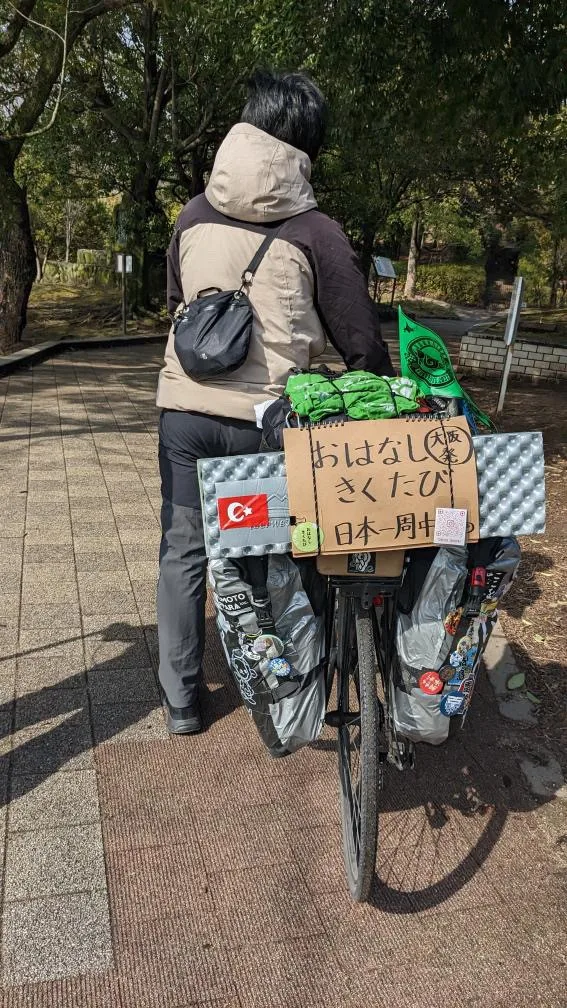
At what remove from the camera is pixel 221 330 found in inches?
93.7

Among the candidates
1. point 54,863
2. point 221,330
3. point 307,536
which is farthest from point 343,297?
point 54,863

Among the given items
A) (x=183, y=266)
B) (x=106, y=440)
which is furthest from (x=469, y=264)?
(x=183, y=266)

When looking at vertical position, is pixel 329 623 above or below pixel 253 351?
below

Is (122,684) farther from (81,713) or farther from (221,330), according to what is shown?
(221,330)

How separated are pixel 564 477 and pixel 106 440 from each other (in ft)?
13.0

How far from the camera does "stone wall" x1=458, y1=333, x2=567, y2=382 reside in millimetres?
11789

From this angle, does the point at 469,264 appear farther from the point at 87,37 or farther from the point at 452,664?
the point at 452,664

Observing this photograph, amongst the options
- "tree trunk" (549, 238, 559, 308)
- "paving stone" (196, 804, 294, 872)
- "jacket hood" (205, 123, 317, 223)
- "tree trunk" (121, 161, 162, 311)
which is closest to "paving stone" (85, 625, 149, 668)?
"paving stone" (196, 804, 294, 872)

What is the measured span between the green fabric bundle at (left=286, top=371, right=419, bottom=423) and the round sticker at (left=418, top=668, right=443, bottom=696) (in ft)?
2.25

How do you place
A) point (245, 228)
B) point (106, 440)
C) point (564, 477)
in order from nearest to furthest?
point (245, 228)
point (564, 477)
point (106, 440)

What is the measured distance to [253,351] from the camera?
8.16ft

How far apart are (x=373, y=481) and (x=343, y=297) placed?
26.5 inches

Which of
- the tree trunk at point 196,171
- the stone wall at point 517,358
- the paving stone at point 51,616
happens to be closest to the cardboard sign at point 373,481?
the paving stone at point 51,616

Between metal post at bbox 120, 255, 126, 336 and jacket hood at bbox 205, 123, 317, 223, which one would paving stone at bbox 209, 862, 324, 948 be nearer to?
jacket hood at bbox 205, 123, 317, 223
